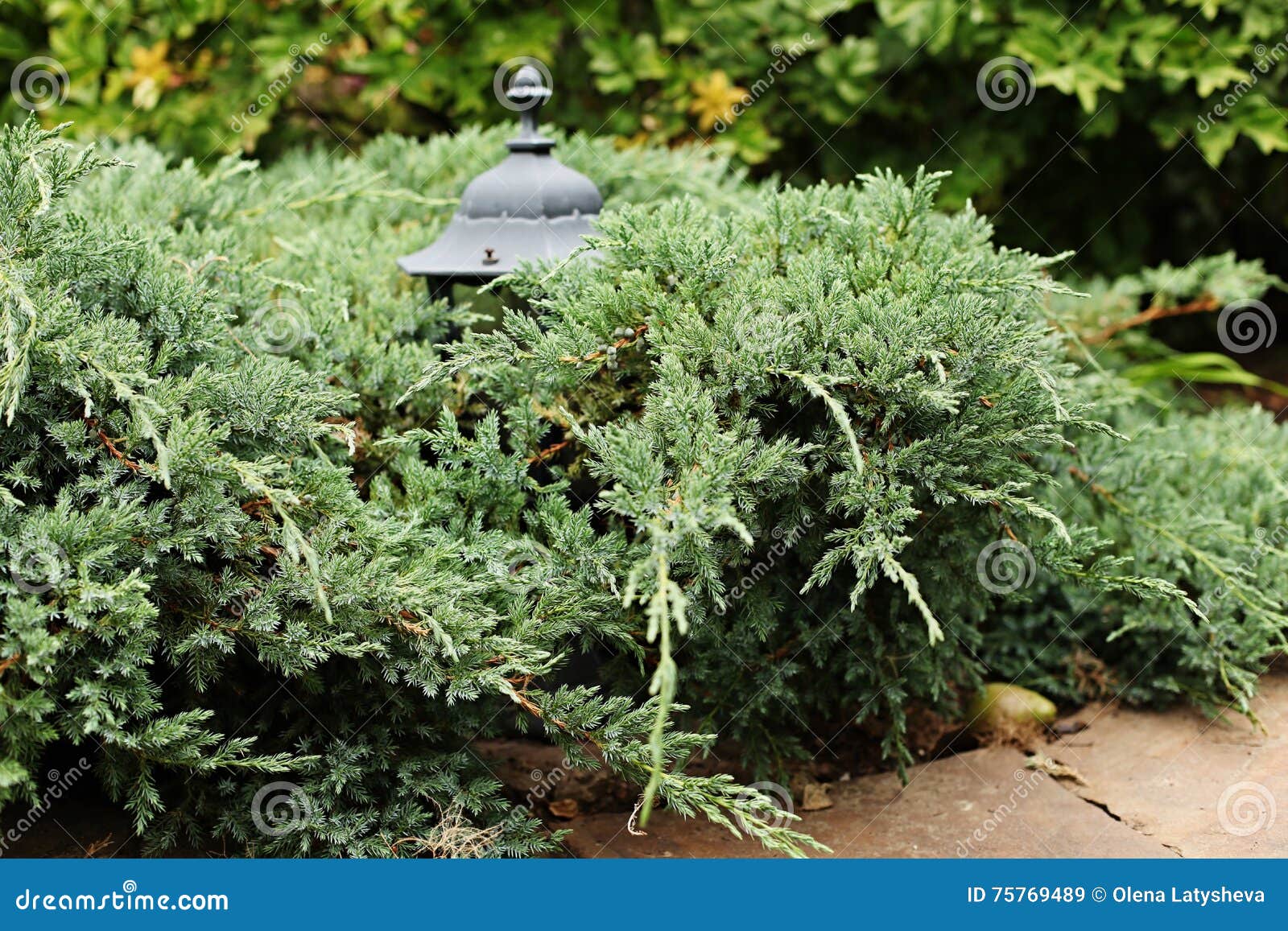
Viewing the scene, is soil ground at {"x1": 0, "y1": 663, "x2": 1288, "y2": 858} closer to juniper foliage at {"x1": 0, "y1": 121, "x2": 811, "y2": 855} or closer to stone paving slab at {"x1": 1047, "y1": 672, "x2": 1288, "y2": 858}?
stone paving slab at {"x1": 1047, "y1": 672, "x2": 1288, "y2": 858}

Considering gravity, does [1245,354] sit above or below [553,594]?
above

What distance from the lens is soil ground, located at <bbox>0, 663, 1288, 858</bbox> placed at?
2.52 meters

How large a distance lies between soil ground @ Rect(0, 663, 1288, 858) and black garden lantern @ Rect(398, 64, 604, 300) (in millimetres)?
1329

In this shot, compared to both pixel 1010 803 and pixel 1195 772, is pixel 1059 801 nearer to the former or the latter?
pixel 1010 803

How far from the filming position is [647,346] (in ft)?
8.63

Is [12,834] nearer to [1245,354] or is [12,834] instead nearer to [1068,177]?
[1068,177]

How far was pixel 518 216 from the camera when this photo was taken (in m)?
3.12

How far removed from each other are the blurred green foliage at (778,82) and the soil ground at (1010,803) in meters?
2.67

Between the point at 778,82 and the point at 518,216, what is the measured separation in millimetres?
2499

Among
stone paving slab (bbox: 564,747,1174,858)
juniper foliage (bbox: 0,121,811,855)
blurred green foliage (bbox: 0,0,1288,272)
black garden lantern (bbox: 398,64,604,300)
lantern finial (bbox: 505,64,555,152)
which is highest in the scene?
blurred green foliage (bbox: 0,0,1288,272)

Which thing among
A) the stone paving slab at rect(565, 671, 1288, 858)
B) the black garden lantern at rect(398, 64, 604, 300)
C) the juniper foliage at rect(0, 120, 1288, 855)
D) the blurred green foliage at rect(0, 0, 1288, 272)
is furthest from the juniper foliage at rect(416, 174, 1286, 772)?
the blurred green foliage at rect(0, 0, 1288, 272)

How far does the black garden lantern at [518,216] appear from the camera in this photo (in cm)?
308

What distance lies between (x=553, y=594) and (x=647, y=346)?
0.64 m

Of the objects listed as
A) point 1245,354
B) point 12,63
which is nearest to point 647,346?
point 12,63
